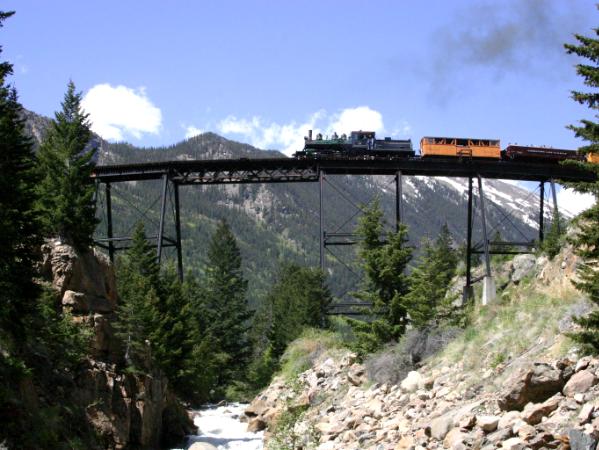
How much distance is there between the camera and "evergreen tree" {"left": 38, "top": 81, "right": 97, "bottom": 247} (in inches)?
1147

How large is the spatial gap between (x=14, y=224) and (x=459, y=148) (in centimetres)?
2825

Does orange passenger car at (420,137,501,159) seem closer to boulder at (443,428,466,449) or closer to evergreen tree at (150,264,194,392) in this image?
evergreen tree at (150,264,194,392)

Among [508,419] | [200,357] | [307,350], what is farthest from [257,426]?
[508,419]

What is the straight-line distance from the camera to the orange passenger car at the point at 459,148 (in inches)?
1602

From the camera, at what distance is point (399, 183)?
38.0 meters

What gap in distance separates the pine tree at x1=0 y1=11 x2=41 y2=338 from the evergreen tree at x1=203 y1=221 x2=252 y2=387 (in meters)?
39.2

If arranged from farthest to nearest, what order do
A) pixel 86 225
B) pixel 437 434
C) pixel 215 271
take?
1. pixel 215 271
2. pixel 86 225
3. pixel 437 434

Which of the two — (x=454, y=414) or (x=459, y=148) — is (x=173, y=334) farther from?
(x=454, y=414)

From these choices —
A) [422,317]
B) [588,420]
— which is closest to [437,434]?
[588,420]

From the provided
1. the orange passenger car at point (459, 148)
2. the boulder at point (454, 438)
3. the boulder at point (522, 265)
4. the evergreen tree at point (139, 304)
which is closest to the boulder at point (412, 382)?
the boulder at point (454, 438)

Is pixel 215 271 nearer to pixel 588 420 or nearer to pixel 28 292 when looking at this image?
pixel 28 292

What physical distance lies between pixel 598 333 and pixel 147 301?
2815 cm

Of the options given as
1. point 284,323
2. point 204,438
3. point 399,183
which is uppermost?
point 399,183

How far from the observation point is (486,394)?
51.3 feet
